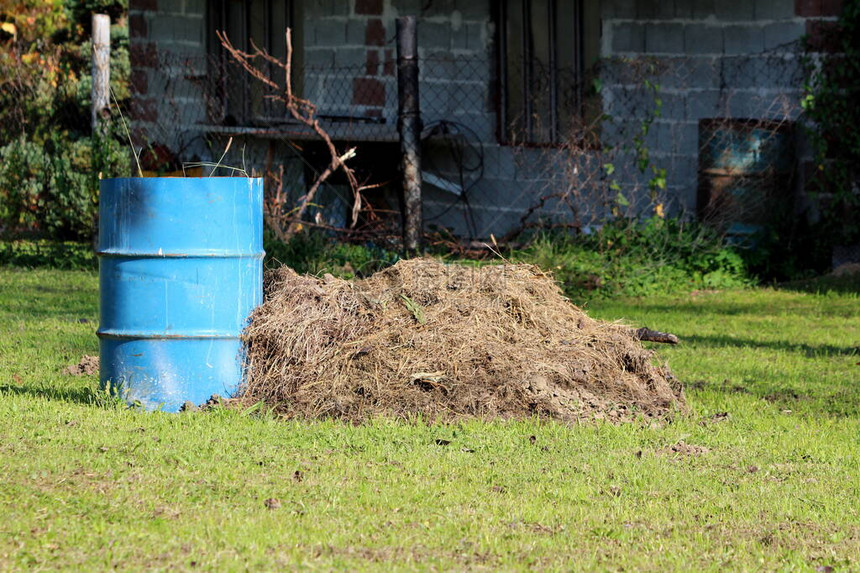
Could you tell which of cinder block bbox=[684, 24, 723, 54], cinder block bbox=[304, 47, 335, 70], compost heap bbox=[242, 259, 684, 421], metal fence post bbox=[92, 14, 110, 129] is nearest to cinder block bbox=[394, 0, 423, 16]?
Result: cinder block bbox=[304, 47, 335, 70]

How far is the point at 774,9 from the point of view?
12797mm

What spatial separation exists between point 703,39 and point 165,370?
8683 millimetres

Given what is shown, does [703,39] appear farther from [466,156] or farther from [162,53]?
[162,53]

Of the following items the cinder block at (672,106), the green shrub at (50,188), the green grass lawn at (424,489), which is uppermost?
the cinder block at (672,106)

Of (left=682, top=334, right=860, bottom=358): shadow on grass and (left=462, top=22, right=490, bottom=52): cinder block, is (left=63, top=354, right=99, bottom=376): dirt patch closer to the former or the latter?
(left=682, top=334, right=860, bottom=358): shadow on grass

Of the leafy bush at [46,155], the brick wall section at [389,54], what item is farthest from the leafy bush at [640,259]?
the leafy bush at [46,155]

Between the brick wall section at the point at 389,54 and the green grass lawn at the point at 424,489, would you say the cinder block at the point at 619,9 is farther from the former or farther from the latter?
the green grass lawn at the point at 424,489

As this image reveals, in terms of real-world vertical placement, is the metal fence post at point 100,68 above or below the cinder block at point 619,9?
below

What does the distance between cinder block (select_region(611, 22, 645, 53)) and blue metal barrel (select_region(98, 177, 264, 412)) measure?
7702 millimetres

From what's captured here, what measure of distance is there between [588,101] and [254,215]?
25.4ft

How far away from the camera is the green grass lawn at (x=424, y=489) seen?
425cm

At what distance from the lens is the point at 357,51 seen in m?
14.4

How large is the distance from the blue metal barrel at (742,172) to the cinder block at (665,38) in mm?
960

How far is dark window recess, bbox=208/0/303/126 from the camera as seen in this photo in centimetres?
1504
